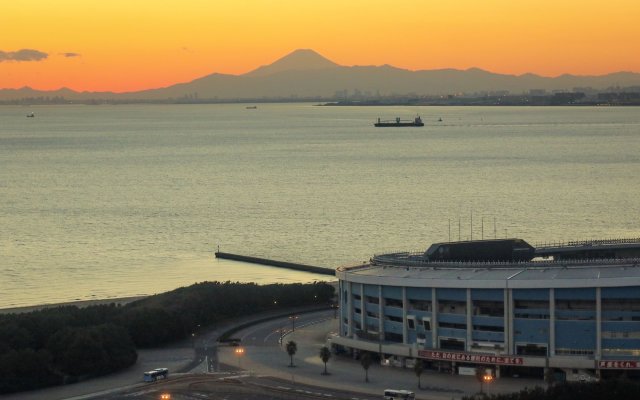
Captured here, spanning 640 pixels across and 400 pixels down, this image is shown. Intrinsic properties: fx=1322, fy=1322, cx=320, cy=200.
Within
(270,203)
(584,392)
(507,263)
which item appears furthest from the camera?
(270,203)

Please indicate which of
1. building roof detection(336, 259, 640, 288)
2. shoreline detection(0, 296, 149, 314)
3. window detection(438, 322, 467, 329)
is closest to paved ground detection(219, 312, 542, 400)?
window detection(438, 322, 467, 329)

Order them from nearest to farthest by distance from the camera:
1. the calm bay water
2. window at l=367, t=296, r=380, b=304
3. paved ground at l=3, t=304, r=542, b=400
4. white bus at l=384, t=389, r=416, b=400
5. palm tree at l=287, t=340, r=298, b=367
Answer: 1. white bus at l=384, t=389, r=416, b=400
2. paved ground at l=3, t=304, r=542, b=400
3. palm tree at l=287, t=340, r=298, b=367
4. window at l=367, t=296, r=380, b=304
5. the calm bay water

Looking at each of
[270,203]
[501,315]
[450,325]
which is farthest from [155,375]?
[270,203]

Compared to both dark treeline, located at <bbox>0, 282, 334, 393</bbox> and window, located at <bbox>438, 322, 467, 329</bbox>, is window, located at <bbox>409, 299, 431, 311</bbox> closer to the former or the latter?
window, located at <bbox>438, 322, 467, 329</bbox>

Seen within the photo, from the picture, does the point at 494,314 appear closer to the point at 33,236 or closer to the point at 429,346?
the point at 429,346

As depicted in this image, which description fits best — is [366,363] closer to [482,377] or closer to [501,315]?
[482,377]
